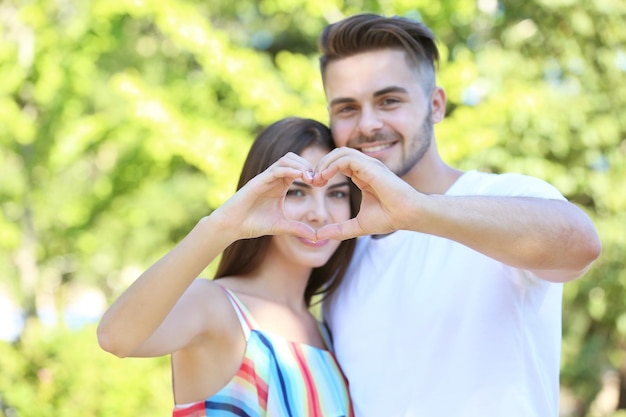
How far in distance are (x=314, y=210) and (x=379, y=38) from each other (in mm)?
706

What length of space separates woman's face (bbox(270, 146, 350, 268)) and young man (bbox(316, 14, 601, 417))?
15 cm

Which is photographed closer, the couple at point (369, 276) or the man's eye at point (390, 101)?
the couple at point (369, 276)

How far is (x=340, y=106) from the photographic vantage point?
2.76m

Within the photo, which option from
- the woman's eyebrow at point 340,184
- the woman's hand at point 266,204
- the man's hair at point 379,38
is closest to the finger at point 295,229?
the woman's hand at point 266,204

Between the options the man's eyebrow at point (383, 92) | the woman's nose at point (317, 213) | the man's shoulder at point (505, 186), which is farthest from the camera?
the man's eyebrow at point (383, 92)

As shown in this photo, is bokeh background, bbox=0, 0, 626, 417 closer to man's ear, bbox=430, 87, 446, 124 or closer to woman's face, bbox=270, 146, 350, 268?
man's ear, bbox=430, 87, 446, 124

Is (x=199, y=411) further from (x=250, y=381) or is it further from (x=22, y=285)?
(x=22, y=285)

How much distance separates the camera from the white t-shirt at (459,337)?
2.24 meters

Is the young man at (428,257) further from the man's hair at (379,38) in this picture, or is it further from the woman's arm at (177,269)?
the woman's arm at (177,269)

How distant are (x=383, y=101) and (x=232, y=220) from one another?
42.0 inches

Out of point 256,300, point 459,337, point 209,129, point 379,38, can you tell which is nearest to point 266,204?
point 256,300

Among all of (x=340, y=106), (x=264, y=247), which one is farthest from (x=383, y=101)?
(x=264, y=247)

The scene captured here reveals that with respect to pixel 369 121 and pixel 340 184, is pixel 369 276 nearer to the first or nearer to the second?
pixel 340 184

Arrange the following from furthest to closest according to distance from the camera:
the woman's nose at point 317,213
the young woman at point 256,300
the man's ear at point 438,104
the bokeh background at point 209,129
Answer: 1. the bokeh background at point 209,129
2. the man's ear at point 438,104
3. the woman's nose at point 317,213
4. the young woman at point 256,300
